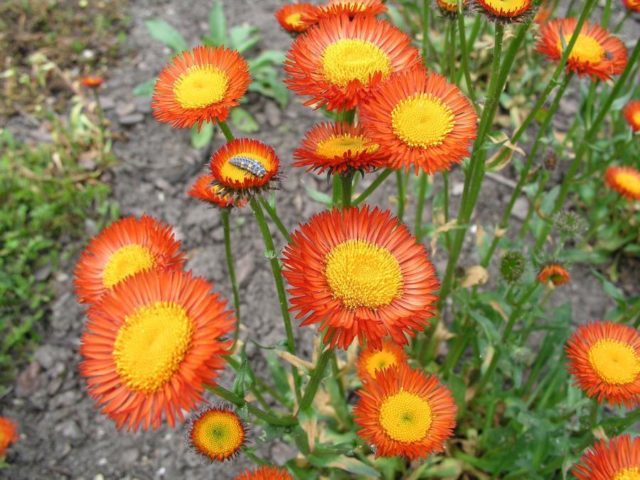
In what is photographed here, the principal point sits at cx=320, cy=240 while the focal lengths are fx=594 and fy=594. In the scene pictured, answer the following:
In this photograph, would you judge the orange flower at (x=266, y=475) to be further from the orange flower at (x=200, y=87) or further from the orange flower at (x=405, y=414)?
the orange flower at (x=200, y=87)

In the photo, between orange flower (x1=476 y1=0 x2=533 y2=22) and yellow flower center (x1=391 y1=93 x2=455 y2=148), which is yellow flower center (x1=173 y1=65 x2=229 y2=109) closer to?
yellow flower center (x1=391 y1=93 x2=455 y2=148)

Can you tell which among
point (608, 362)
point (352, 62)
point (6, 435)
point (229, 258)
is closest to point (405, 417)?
point (608, 362)

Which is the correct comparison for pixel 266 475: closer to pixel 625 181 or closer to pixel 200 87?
pixel 200 87

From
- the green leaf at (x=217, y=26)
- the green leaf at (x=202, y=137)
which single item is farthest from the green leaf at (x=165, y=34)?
the green leaf at (x=202, y=137)

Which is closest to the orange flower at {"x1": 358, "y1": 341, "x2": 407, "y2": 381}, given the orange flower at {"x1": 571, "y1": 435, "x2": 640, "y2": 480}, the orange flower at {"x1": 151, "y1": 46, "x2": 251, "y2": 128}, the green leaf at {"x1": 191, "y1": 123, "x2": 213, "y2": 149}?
the orange flower at {"x1": 571, "y1": 435, "x2": 640, "y2": 480}

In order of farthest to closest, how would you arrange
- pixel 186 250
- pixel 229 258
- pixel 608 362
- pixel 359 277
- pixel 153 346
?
pixel 186 250
pixel 229 258
pixel 608 362
pixel 359 277
pixel 153 346

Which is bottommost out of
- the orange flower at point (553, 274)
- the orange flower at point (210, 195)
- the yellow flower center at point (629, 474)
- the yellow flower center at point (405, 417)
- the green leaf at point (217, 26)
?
the yellow flower center at point (405, 417)
